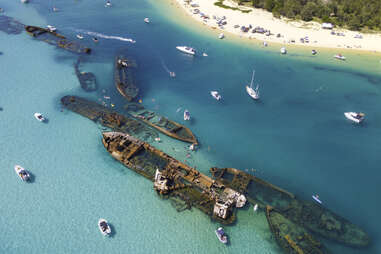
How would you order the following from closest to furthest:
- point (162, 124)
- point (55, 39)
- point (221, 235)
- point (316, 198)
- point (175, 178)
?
point (221, 235), point (316, 198), point (175, 178), point (162, 124), point (55, 39)

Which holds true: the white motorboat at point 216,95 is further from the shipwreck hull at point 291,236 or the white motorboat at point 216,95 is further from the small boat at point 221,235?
the small boat at point 221,235

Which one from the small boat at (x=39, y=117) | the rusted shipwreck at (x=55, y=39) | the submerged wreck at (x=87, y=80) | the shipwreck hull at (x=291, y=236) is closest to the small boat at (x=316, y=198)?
the shipwreck hull at (x=291, y=236)

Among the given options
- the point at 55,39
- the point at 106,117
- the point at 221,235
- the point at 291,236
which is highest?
the point at 55,39

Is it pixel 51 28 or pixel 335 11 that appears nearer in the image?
pixel 51 28

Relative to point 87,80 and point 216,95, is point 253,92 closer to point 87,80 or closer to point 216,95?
point 216,95

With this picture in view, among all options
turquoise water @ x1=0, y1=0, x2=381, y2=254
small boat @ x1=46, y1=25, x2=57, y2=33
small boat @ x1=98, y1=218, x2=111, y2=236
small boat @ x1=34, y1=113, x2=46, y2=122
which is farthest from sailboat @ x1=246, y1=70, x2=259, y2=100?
small boat @ x1=46, y1=25, x2=57, y2=33

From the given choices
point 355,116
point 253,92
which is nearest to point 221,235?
point 253,92

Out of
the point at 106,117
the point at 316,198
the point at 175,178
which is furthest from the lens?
the point at 106,117
